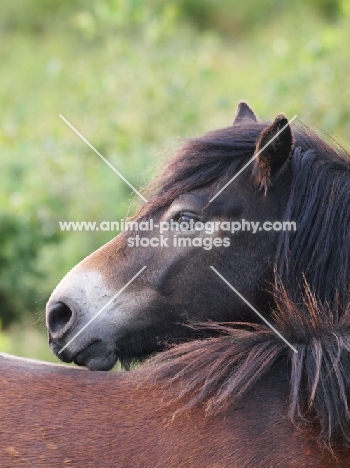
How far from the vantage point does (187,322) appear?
8.28ft

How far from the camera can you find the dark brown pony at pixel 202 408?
5.75 feet

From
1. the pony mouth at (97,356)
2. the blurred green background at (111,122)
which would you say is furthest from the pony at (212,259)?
the blurred green background at (111,122)

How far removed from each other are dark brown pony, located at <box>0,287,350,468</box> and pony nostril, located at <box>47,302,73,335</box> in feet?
1.70

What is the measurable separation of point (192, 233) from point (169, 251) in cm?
10

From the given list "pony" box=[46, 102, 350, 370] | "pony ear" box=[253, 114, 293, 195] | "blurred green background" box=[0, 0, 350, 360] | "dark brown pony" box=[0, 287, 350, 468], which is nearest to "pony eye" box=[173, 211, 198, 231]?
"pony" box=[46, 102, 350, 370]

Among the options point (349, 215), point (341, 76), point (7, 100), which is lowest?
point (7, 100)

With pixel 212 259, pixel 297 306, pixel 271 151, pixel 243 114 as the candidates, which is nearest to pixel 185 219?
pixel 212 259

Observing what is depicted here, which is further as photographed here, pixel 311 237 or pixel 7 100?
pixel 7 100

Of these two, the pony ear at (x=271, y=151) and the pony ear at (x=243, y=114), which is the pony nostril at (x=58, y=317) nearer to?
the pony ear at (x=271, y=151)

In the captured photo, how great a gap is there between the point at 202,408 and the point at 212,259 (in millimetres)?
768

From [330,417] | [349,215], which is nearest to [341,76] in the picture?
[349,215]

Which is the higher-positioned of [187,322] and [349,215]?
[349,215]

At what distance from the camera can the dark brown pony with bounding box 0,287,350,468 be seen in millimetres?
1752

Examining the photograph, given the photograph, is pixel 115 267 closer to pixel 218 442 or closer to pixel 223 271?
pixel 223 271
